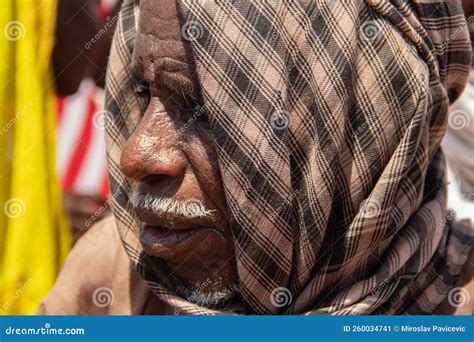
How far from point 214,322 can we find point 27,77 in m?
1.83

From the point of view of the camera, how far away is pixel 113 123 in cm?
223

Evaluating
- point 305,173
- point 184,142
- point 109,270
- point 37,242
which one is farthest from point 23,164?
point 305,173

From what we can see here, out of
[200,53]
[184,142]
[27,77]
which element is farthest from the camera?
[27,77]

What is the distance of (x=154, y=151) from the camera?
197cm

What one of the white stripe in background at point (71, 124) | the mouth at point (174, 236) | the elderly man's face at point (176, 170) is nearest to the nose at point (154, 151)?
the elderly man's face at point (176, 170)

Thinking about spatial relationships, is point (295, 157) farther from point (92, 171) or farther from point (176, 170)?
point (92, 171)

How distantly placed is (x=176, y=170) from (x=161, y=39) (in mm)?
323

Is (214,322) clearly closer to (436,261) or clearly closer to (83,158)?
(436,261)

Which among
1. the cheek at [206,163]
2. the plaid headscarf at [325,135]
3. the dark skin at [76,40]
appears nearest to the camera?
the plaid headscarf at [325,135]

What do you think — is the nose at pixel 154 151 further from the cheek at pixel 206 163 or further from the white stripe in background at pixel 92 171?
the white stripe in background at pixel 92 171

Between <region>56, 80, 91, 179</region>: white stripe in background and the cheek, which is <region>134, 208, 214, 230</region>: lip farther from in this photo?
<region>56, 80, 91, 179</region>: white stripe in background

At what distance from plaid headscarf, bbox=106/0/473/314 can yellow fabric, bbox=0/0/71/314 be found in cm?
149

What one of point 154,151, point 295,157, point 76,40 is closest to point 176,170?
point 154,151

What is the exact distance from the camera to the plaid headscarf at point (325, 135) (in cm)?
184
